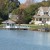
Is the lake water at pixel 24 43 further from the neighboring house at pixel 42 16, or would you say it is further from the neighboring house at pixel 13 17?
the neighboring house at pixel 13 17

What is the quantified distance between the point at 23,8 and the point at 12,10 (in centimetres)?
676

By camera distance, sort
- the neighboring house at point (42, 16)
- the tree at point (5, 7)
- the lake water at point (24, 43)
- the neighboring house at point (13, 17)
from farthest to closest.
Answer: the tree at point (5, 7) → the neighboring house at point (13, 17) → the neighboring house at point (42, 16) → the lake water at point (24, 43)

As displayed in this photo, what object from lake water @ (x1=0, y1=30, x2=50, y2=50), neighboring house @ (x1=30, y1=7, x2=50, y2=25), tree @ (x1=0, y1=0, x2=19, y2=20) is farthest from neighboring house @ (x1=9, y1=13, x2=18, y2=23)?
lake water @ (x1=0, y1=30, x2=50, y2=50)

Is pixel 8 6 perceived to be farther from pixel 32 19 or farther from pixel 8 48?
pixel 8 48

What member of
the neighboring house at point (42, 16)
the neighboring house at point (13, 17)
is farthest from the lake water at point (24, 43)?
the neighboring house at point (13, 17)

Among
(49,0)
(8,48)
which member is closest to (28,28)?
(49,0)

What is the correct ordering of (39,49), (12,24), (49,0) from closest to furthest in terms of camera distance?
(39,49), (12,24), (49,0)

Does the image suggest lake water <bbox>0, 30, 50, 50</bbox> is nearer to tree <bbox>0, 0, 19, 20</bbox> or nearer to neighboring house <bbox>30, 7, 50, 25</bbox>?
neighboring house <bbox>30, 7, 50, 25</bbox>

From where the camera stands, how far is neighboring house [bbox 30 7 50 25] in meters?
86.2

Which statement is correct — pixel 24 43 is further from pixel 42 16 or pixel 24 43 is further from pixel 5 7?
pixel 5 7

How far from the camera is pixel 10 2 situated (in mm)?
106500

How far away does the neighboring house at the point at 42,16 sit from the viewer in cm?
8621

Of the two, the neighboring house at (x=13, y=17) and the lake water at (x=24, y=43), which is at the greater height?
the neighboring house at (x=13, y=17)

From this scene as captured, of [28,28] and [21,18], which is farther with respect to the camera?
[21,18]
